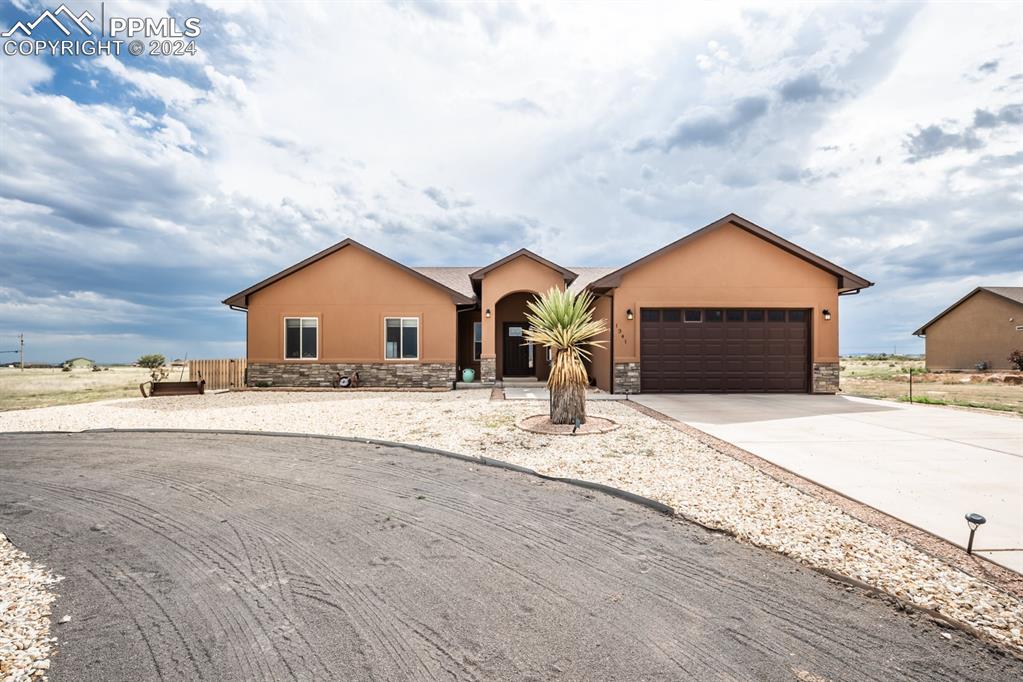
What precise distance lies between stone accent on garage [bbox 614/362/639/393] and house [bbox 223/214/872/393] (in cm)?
3

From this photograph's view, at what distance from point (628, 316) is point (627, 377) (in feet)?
6.40

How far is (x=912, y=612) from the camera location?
3.26 metres

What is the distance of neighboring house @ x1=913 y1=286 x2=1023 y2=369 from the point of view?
23234mm

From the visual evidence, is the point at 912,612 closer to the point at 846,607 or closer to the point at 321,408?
the point at 846,607

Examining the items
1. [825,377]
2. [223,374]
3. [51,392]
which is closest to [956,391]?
[825,377]

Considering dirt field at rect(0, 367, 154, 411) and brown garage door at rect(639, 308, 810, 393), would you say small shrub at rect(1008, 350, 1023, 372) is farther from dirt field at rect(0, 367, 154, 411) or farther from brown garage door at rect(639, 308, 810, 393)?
dirt field at rect(0, 367, 154, 411)

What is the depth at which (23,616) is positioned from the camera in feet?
10.7

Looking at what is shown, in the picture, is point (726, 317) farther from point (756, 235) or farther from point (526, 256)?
point (526, 256)

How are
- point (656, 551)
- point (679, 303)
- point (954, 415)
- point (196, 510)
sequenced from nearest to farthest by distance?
point (656, 551)
point (196, 510)
point (954, 415)
point (679, 303)

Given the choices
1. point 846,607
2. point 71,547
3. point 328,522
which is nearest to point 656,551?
point 846,607

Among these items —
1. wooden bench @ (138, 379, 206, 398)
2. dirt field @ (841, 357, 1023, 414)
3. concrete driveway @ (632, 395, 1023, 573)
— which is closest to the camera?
concrete driveway @ (632, 395, 1023, 573)

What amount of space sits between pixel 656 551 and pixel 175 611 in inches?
141

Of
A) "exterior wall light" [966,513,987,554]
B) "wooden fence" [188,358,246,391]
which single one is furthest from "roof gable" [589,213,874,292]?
"wooden fence" [188,358,246,391]

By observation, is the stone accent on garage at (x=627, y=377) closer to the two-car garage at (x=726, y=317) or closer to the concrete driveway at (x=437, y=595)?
the two-car garage at (x=726, y=317)
